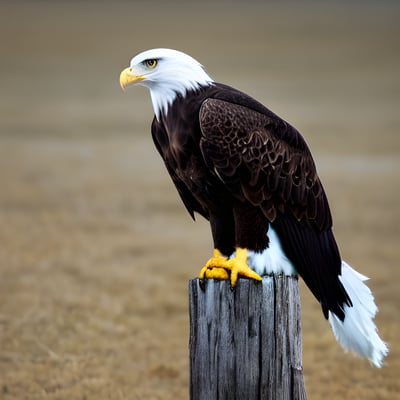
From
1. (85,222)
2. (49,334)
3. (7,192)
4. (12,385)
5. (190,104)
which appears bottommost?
(12,385)

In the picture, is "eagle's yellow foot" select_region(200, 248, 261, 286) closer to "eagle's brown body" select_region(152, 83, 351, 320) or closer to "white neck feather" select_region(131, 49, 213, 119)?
"eagle's brown body" select_region(152, 83, 351, 320)

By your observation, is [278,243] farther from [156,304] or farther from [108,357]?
[156,304]

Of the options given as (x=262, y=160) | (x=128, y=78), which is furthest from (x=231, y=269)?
(x=128, y=78)

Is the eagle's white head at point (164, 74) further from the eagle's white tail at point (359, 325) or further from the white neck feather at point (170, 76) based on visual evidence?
the eagle's white tail at point (359, 325)

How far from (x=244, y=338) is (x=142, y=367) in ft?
12.2

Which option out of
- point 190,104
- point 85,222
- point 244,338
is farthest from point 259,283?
point 85,222

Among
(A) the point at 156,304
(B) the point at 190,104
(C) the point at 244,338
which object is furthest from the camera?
(A) the point at 156,304

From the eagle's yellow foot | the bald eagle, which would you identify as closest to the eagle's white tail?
the bald eagle

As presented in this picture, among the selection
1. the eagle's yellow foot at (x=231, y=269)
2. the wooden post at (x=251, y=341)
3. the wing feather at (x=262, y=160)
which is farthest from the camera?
the wing feather at (x=262, y=160)

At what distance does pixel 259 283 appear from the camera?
374 cm

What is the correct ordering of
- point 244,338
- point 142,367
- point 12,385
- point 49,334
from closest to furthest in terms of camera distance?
point 244,338 → point 12,385 → point 142,367 → point 49,334

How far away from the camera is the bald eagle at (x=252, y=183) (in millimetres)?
4047

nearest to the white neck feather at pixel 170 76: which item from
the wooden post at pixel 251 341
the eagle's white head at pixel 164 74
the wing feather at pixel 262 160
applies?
the eagle's white head at pixel 164 74

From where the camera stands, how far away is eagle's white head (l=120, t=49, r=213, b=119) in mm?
4195
